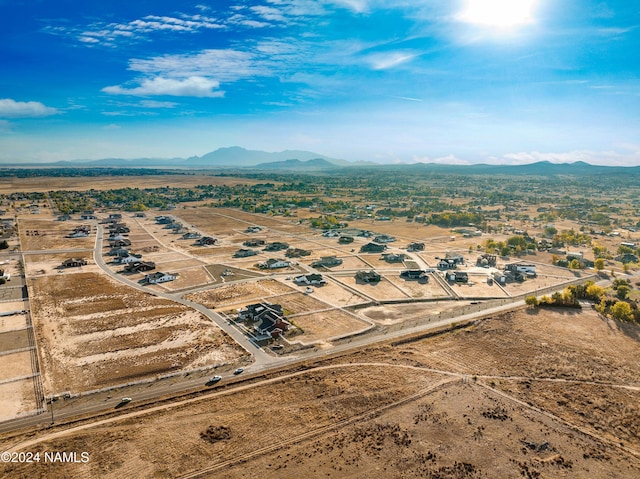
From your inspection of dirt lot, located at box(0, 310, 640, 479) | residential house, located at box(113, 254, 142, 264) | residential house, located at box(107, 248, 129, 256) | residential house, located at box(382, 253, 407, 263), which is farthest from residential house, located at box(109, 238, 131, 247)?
dirt lot, located at box(0, 310, 640, 479)

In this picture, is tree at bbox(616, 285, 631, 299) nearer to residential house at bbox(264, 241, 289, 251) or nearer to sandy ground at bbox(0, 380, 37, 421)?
residential house at bbox(264, 241, 289, 251)

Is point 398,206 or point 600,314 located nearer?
point 600,314

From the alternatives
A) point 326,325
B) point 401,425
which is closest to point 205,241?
point 326,325

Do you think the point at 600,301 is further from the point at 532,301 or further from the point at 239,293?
the point at 239,293

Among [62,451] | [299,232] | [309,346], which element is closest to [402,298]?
[309,346]

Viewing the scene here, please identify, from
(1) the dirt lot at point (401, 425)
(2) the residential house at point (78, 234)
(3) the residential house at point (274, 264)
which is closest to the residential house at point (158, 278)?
(3) the residential house at point (274, 264)

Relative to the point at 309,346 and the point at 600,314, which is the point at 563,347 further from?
the point at 309,346
